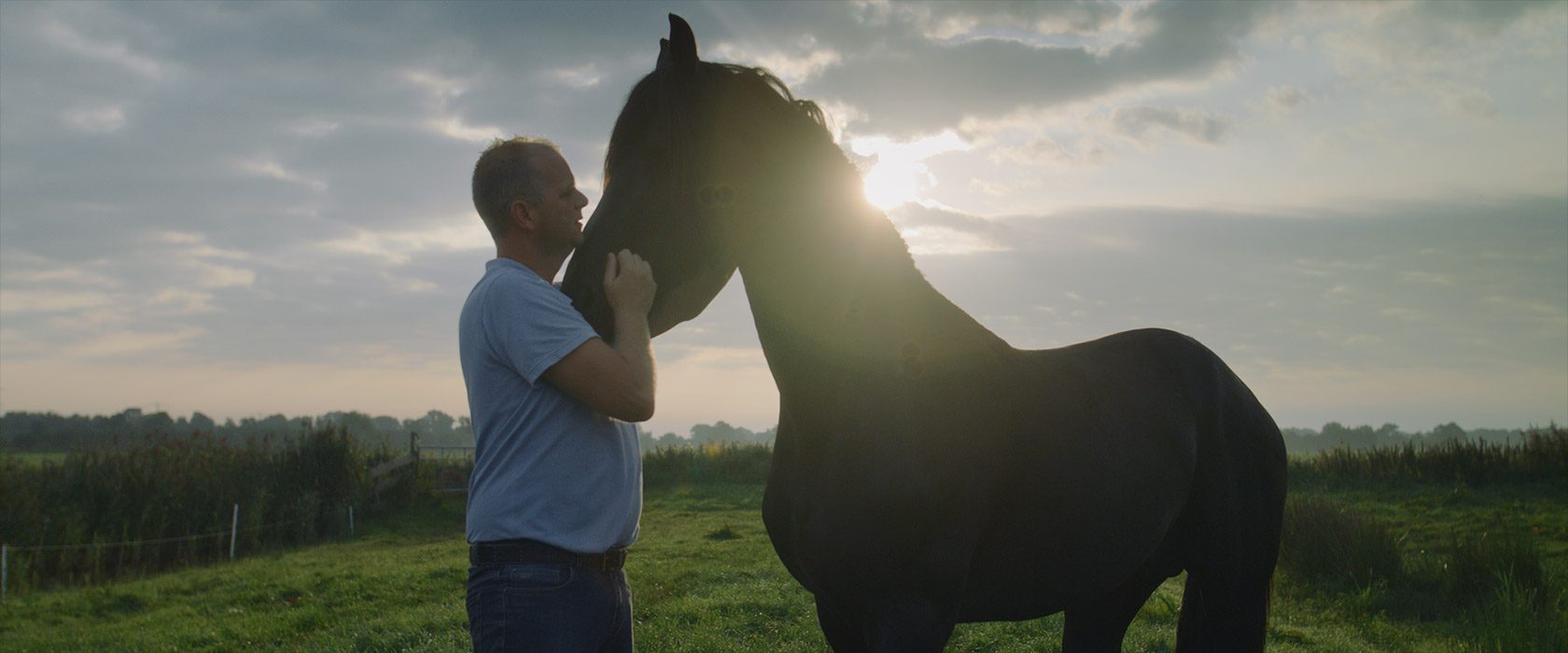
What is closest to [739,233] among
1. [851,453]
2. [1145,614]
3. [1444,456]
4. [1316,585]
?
[851,453]

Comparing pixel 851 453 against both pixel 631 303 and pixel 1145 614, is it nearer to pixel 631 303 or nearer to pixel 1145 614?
pixel 631 303

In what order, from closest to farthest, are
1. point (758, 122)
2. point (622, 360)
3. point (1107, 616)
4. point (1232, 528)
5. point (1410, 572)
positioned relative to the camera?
point (622, 360)
point (758, 122)
point (1232, 528)
point (1107, 616)
point (1410, 572)

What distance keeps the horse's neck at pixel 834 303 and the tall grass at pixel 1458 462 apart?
20667 mm

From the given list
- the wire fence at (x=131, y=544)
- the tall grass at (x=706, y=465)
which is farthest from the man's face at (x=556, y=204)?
the tall grass at (x=706, y=465)

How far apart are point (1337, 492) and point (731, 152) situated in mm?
19396

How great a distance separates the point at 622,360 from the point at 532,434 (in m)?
0.38

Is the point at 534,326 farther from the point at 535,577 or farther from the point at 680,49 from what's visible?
the point at 680,49

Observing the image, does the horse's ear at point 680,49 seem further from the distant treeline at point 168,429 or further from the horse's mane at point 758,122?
the distant treeline at point 168,429

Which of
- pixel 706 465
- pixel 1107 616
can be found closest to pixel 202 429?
pixel 706 465

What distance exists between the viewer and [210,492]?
17.0 meters

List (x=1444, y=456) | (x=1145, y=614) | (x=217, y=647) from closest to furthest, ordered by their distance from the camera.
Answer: (x=1145, y=614), (x=217, y=647), (x=1444, y=456)

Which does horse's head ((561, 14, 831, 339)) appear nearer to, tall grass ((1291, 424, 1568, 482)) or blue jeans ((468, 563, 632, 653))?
blue jeans ((468, 563, 632, 653))

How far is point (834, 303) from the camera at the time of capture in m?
2.40

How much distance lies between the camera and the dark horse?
2.30m
